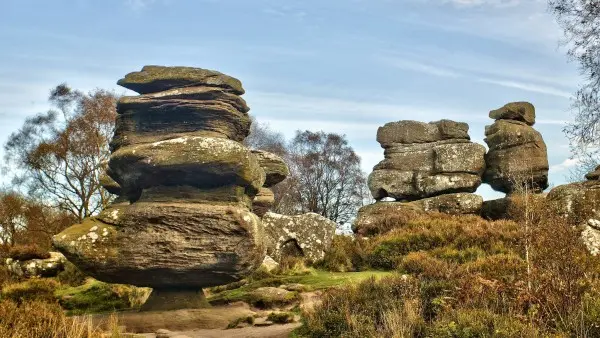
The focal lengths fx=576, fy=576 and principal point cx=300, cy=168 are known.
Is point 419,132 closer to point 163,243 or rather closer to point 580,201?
point 580,201

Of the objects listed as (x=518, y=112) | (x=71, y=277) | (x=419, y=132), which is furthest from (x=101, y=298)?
(x=518, y=112)

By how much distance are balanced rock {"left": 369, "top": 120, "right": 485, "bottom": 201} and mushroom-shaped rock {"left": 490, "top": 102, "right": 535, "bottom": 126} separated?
6.74ft

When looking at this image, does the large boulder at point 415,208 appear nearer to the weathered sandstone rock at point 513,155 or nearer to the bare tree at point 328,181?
the weathered sandstone rock at point 513,155

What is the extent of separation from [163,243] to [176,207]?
824 millimetres

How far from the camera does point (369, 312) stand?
397 inches

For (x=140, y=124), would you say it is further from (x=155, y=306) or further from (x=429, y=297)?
(x=429, y=297)

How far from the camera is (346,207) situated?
49.1 metres

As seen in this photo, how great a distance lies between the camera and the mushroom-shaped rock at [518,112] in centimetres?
3092

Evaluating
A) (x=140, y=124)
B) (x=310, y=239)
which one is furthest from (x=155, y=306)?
(x=310, y=239)

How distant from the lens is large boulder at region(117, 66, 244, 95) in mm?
14273

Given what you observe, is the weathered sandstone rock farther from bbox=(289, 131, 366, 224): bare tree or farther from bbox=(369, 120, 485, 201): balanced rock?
bbox=(289, 131, 366, 224): bare tree

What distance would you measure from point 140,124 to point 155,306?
444cm

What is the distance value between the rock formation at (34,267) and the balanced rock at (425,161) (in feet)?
53.9

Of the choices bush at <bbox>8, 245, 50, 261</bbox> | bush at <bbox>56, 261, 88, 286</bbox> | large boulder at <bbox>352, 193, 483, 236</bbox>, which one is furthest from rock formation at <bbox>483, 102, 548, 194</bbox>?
bush at <bbox>8, 245, 50, 261</bbox>
